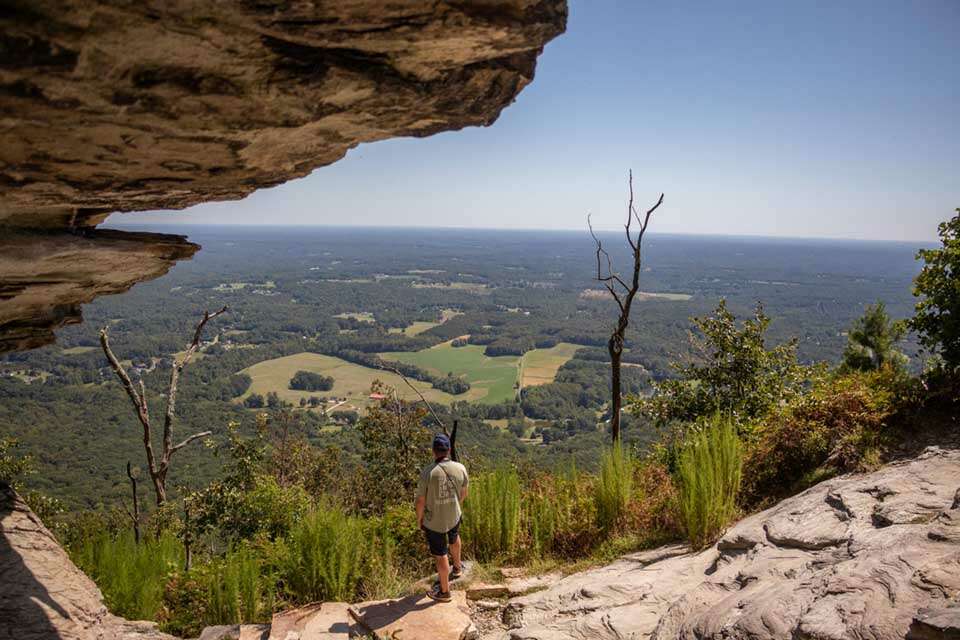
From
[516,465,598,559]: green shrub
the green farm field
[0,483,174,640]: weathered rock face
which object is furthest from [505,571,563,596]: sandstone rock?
the green farm field

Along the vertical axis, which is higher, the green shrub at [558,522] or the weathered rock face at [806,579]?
the weathered rock face at [806,579]

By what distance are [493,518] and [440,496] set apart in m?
1.25

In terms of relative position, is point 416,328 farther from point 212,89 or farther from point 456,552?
point 212,89

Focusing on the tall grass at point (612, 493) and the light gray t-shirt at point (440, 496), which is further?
the tall grass at point (612, 493)

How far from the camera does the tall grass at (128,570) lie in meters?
5.69

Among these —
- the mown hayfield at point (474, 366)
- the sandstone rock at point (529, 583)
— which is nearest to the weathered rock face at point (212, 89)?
the sandstone rock at point (529, 583)

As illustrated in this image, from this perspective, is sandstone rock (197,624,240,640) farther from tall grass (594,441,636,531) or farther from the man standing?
tall grass (594,441,636,531)

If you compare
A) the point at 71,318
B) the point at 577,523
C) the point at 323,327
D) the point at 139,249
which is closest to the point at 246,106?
the point at 139,249

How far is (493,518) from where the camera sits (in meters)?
6.50

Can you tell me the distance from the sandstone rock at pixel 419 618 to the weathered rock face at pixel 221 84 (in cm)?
420

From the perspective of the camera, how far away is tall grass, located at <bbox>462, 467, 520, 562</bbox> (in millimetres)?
6438

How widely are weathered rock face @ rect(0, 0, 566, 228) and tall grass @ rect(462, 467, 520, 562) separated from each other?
4.42 m

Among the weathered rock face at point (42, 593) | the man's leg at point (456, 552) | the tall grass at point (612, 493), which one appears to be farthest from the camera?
the tall grass at point (612, 493)

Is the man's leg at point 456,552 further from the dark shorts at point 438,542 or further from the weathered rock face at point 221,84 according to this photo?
the weathered rock face at point 221,84
